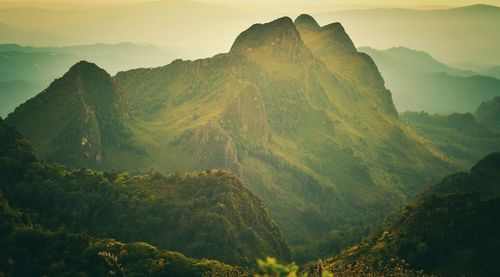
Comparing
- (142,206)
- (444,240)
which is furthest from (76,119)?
(444,240)

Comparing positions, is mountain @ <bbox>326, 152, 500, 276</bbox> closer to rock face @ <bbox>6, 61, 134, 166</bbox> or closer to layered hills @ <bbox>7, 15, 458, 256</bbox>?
layered hills @ <bbox>7, 15, 458, 256</bbox>

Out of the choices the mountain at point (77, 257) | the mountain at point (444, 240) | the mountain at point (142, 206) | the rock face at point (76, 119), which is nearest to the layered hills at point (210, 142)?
the rock face at point (76, 119)

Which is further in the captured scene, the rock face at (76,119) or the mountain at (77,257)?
the rock face at (76,119)

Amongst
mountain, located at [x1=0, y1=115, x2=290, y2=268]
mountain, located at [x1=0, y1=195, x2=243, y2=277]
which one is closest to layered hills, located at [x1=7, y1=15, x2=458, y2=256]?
mountain, located at [x1=0, y1=115, x2=290, y2=268]

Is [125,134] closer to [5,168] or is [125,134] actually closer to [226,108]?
[226,108]

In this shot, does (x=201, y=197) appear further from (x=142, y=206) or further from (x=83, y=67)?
(x=83, y=67)

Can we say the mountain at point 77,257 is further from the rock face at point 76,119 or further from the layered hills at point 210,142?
the layered hills at point 210,142

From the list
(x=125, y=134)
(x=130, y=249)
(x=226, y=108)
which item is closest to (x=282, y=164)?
(x=226, y=108)
